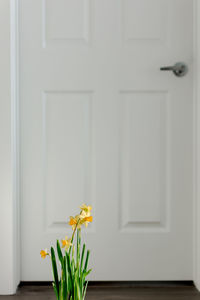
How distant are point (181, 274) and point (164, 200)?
0.34 m

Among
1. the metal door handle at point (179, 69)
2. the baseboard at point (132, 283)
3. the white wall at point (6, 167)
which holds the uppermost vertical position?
the metal door handle at point (179, 69)

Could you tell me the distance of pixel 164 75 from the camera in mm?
1839

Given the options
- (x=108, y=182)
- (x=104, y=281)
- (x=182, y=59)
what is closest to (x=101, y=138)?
(x=108, y=182)

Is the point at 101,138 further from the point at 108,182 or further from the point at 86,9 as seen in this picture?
the point at 86,9

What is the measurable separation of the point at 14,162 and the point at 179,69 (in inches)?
32.0

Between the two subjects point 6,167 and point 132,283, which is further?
point 132,283

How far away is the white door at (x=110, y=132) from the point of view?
1.83 m

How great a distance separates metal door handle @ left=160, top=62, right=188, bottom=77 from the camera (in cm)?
181

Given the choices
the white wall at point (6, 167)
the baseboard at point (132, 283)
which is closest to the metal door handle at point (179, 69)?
the white wall at point (6, 167)

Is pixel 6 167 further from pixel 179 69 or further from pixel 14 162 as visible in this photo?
pixel 179 69

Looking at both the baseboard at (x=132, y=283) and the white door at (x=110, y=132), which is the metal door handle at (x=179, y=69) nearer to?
the white door at (x=110, y=132)

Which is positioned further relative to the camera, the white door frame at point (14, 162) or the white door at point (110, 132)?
the white door at point (110, 132)

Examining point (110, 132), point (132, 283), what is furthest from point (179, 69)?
point (132, 283)

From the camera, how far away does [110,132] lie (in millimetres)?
1848
